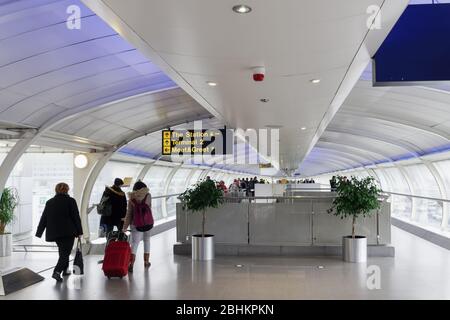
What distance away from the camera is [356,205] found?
33.1 ft

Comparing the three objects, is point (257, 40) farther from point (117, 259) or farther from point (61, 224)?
point (117, 259)

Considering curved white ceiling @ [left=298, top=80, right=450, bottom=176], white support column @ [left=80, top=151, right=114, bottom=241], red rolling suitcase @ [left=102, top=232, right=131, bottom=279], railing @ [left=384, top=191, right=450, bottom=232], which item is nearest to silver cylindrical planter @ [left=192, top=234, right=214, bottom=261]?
red rolling suitcase @ [left=102, top=232, right=131, bottom=279]

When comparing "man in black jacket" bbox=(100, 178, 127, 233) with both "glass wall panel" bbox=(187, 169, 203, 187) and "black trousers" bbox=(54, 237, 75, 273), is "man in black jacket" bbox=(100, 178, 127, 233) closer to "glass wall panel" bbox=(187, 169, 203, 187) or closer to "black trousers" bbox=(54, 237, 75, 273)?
"black trousers" bbox=(54, 237, 75, 273)

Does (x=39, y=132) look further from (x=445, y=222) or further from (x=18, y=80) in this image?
(x=445, y=222)

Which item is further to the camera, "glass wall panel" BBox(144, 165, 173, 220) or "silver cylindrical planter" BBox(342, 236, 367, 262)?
"glass wall panel" BBox(144, 165, 173, 220)

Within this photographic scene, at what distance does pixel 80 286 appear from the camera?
768 centimetres

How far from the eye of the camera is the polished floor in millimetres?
7105

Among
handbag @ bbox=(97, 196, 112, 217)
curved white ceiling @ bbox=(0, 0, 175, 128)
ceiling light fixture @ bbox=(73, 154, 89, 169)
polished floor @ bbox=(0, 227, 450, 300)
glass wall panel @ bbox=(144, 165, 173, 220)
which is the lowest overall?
polished floor @ bbox=(0, 227, 450, 300)

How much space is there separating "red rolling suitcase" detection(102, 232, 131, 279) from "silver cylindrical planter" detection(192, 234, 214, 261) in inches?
90.5

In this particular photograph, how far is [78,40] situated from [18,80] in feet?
4.87

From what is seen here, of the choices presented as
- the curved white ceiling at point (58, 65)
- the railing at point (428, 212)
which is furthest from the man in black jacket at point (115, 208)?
the railing at point (428, 212)

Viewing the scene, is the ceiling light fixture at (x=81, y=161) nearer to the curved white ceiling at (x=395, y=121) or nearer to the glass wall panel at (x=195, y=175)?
the curved white ceiling at (x=395, y=121)

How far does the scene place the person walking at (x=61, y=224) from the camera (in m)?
7.89

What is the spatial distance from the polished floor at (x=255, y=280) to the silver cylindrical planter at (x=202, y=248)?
9.5 inches
